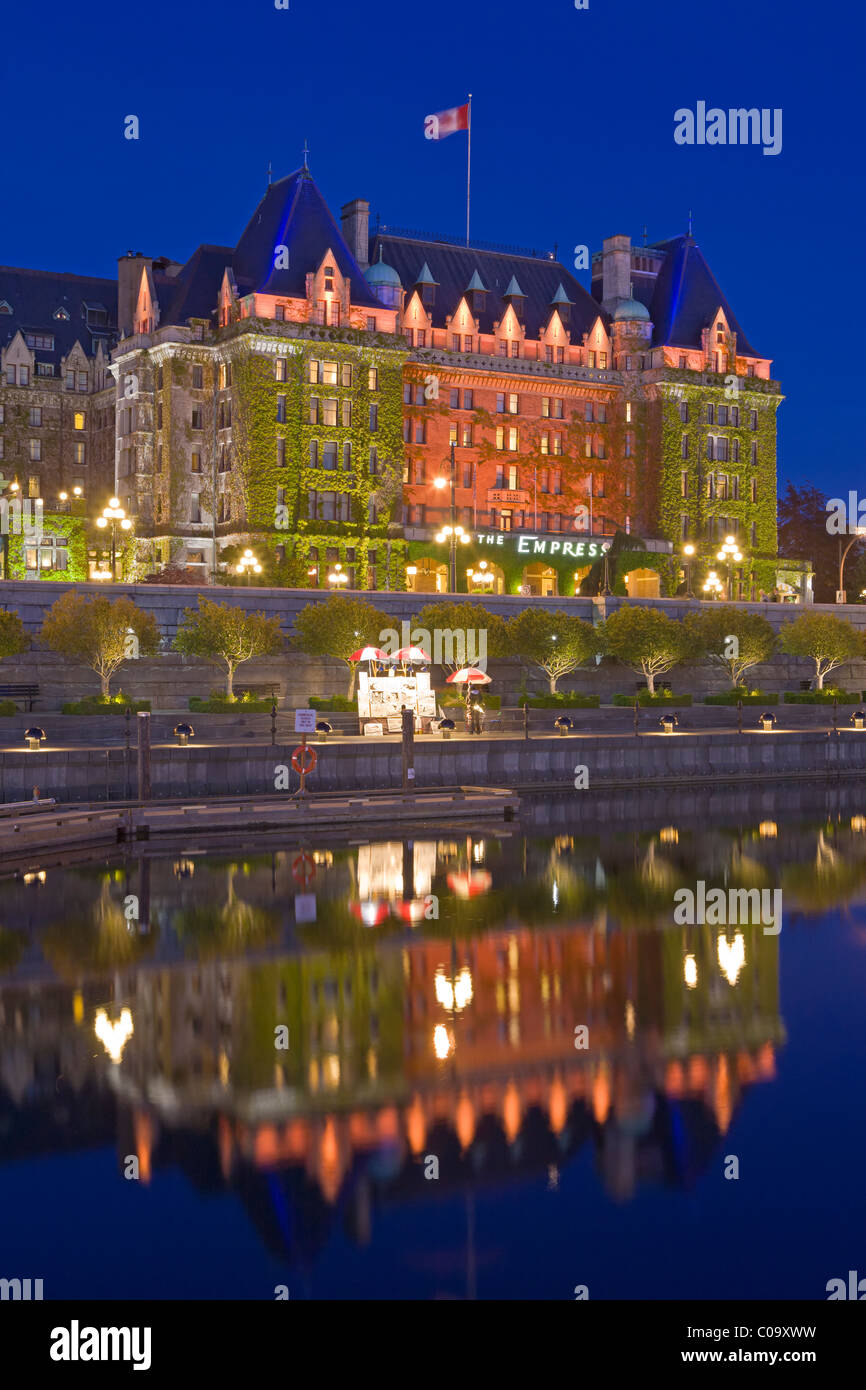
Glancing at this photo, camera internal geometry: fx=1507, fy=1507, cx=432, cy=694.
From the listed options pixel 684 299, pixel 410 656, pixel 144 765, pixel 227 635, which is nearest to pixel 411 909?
pixel 144 765

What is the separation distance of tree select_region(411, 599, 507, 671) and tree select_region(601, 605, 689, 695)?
5.66 meters

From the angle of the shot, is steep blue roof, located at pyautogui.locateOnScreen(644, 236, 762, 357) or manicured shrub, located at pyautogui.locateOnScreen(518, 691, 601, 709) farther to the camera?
steep blue roof, located at pyautogui.locateOnScreen(644, 236, 762, 357)

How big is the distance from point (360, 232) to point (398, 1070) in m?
87.2

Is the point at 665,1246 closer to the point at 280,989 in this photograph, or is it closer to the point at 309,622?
the point at 280,989

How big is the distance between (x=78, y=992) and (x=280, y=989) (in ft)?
10.5

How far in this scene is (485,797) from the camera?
43.4 meters

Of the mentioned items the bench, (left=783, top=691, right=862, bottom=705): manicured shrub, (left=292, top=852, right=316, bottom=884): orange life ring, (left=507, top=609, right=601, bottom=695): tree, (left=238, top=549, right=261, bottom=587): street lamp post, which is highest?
(left=238, top=549, right=261, bottom=587): street lamp post

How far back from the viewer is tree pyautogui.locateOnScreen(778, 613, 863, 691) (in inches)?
2955

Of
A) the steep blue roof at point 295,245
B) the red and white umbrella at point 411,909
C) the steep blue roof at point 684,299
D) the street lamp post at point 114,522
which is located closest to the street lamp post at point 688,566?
the steep blue roof at point 684,299

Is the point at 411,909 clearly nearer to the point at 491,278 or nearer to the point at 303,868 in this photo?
the point at 303,868

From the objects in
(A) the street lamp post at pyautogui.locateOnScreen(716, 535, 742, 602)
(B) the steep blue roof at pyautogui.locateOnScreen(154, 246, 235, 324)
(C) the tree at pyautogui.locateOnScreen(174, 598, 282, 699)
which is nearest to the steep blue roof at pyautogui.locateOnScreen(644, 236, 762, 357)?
(A) the street lamp post at pyautogui.locateOnScreen(716, 535, 742, 602)
